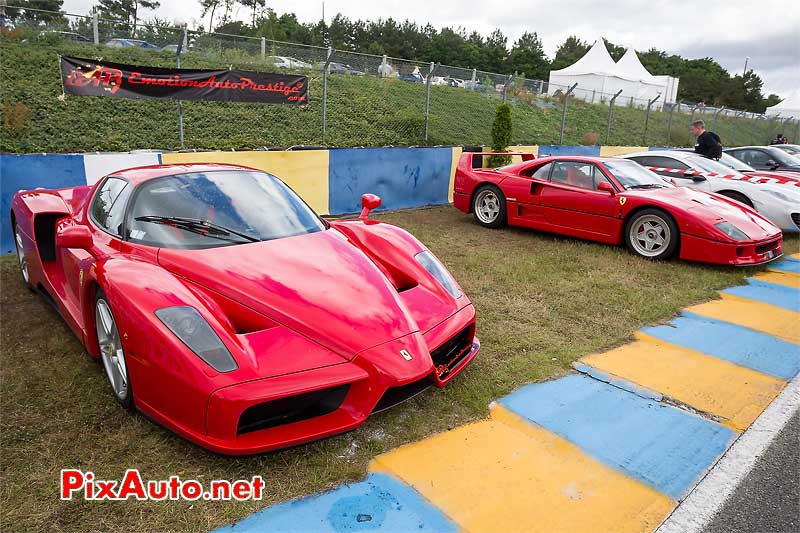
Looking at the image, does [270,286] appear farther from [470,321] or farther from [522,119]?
[522,119]

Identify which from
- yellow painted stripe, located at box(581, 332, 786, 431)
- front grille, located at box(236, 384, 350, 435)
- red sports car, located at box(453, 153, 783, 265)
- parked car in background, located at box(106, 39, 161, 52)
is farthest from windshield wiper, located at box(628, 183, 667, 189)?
parked car in background, located at box(106, 39, 161, 52)

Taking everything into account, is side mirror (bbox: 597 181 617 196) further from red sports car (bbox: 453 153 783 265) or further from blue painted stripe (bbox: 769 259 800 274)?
blue painted stripe (bbox: 769 259 800 274)

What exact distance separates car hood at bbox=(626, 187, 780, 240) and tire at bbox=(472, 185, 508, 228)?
1887 millimetres

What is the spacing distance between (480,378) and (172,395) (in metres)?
1.80

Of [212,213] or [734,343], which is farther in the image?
[734,343]

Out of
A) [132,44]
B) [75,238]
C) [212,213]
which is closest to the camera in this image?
[75,238]

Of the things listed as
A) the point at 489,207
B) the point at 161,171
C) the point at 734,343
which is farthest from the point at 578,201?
the point at 161,171

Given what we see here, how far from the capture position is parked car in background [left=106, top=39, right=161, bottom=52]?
43.3ft

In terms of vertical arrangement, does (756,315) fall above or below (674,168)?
below

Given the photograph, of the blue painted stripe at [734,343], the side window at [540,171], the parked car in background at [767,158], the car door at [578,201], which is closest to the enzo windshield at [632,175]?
the car door at [578,201]

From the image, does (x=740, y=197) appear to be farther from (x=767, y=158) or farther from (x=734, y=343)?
(x=734, y=343)

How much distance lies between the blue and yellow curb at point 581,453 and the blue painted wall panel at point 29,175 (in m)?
5.31
